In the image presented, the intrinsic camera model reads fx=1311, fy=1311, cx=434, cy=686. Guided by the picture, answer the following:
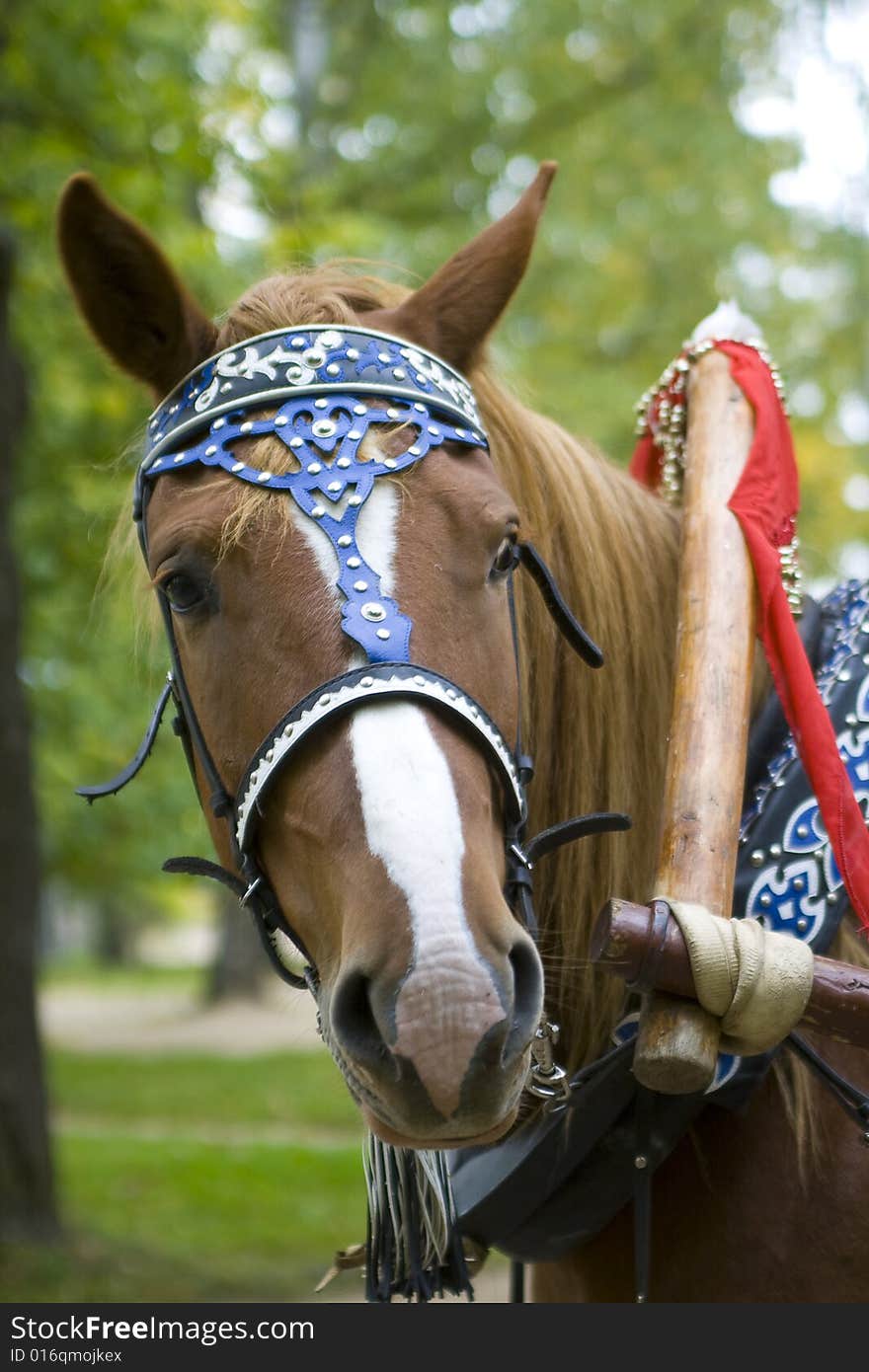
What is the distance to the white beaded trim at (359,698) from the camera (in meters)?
1.64

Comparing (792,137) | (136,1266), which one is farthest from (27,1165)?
(792,137)

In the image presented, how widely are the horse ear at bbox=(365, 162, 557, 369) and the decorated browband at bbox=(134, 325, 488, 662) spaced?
135 millimetres

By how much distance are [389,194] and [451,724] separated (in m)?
10.7

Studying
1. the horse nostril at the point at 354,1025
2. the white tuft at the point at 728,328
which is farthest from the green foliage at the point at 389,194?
the horse nostril at the point at 354,1025

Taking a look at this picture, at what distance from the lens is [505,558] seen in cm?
194

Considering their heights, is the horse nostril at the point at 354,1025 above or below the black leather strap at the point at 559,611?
below

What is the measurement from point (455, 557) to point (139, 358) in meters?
0.72

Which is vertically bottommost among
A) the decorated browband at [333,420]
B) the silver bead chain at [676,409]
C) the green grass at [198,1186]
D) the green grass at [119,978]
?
the green grass at [198,1186]

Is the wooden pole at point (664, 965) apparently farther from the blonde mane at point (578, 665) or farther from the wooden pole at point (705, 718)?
the blonde mane at point (578, 665)

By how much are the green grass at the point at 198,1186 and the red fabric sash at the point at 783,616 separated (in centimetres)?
85

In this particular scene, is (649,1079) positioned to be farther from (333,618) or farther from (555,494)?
(555,494)

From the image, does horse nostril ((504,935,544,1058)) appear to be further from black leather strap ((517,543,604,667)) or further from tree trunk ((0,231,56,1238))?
tree trunk ((0,231,56,1238))

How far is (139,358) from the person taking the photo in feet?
7.14

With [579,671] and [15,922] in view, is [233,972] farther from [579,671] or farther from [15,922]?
[579,671]
